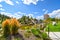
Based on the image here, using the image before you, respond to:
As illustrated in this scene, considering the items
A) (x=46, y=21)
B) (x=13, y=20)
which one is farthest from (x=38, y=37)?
(x=46, y=21)

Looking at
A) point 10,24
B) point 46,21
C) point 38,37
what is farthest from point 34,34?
point 46,21

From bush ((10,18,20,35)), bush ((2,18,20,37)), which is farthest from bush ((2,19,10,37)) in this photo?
bush ((10,18,20,35))

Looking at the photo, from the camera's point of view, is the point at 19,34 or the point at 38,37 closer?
the point at 19,34

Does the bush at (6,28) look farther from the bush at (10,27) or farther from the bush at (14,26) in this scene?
the bush at (14,26)

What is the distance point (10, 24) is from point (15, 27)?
0.19 meters

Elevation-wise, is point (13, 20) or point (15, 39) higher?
point (13, 20)

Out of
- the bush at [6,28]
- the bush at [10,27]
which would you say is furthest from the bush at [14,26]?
the bush at [6,28]

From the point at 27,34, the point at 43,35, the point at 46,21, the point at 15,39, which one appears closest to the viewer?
the point at 15,39

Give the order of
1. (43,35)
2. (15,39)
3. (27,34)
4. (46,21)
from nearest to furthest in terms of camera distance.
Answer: (15,39) → (27,34) → (43,35) → (46,21)

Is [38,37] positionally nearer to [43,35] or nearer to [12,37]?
[43,35]

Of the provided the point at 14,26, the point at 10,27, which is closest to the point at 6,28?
the point at 10,27

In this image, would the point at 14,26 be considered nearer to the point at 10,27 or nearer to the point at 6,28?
the point at 10,27

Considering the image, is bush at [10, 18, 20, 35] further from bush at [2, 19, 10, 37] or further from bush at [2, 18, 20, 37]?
bush at [2, 19, 10, 37]

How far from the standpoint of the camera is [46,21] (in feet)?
42.3
